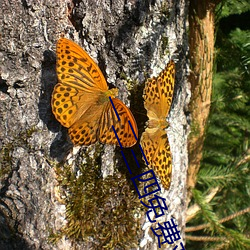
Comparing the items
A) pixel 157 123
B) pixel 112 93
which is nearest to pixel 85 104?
pixel 112 93

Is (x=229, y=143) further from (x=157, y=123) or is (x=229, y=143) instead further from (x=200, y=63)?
(x=157, y=123)

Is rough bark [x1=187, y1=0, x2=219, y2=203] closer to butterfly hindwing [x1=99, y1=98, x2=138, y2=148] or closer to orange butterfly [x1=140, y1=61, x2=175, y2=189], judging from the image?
orange butterfly [x1=140, y1=61, x2=175, y2=189]

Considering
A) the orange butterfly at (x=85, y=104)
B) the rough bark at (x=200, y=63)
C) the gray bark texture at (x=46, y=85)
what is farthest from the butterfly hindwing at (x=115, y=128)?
the rough bark at (x=200, y=63)

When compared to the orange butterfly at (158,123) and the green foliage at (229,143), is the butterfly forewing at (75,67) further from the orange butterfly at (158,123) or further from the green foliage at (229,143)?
the green foliage at (229,143)

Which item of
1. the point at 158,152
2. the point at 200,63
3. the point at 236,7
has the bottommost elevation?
the point at 158,152

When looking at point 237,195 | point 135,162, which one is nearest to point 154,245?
point 135,162

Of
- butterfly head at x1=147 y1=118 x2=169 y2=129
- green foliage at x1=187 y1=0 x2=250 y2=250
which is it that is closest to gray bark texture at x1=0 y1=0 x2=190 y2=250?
butterfly head at x1=147 y1=118 x2=169 y2=129
